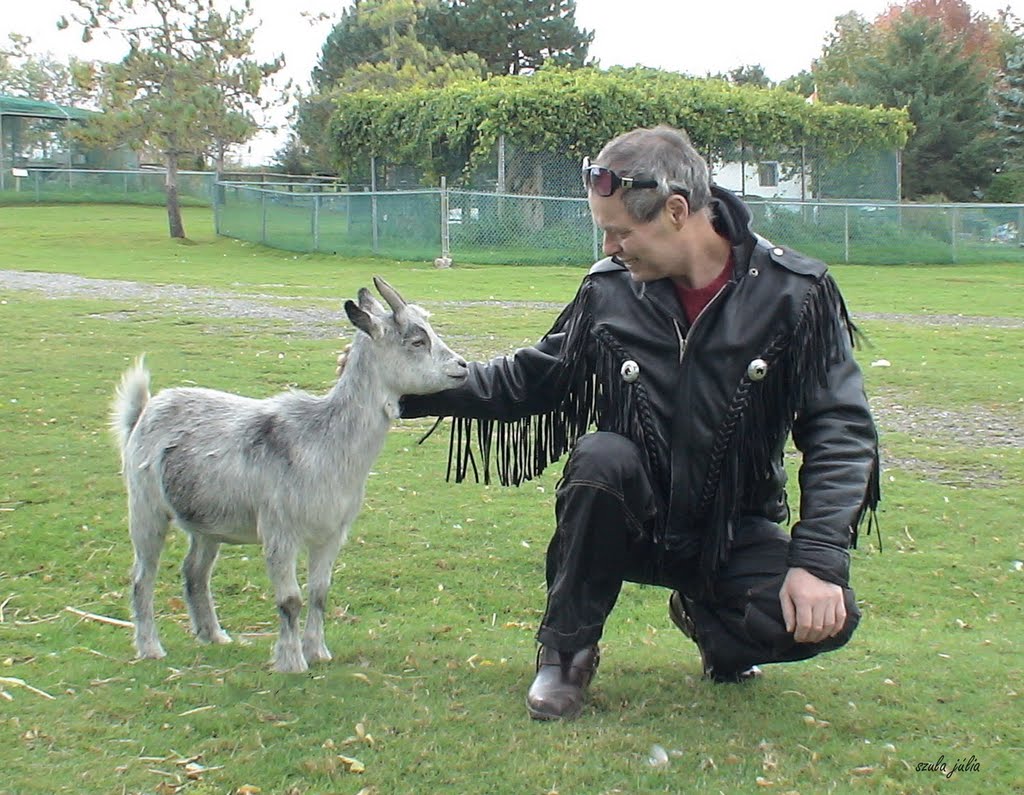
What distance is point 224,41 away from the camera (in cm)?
3017

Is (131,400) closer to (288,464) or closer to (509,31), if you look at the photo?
(288,464)

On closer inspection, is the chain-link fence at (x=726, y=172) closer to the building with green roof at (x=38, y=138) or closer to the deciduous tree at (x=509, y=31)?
the deciduous tree at (x=509, y=31)

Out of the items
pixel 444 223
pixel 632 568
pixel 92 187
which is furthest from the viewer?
pixel 92 187

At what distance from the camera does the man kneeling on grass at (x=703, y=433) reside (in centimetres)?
379

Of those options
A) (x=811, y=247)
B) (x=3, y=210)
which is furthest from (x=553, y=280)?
(x=3, y=210)

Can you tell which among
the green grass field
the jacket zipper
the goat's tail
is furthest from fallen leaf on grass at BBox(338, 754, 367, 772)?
the goat's tail

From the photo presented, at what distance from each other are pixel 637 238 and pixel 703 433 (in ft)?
2.06

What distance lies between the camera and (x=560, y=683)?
403cm

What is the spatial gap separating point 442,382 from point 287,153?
175 feet

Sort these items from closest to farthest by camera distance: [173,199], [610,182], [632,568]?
[610,182], [632,568], [173,199]

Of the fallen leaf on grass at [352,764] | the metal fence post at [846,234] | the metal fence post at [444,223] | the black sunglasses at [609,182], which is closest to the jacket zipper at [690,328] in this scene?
the black sunglasses at [609,182]

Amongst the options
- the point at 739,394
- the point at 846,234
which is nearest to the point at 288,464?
the point at 739,394

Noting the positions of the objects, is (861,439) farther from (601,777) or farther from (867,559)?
(867,559)

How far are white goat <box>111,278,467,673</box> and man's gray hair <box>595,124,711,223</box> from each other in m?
1.08
